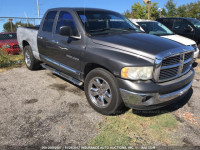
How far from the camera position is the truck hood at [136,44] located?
271cm

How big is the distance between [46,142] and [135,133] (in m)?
1.34

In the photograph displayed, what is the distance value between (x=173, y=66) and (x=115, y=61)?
0.93m

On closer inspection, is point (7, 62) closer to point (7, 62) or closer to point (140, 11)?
point (7, 62)

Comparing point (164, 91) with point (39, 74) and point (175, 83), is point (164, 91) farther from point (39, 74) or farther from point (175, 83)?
point (39, 74)

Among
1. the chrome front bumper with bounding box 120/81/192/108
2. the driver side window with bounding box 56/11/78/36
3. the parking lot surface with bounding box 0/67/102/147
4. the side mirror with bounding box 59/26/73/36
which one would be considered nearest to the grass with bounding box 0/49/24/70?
the parking lot surface with bounding box 0/67/102/147

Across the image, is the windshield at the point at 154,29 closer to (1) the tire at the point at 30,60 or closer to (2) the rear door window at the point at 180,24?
(2) the rear door window at the point at 180,24

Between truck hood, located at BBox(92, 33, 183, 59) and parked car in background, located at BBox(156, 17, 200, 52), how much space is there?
5337 millimetres

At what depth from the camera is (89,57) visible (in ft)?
10.3

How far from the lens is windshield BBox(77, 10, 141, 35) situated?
352 cm

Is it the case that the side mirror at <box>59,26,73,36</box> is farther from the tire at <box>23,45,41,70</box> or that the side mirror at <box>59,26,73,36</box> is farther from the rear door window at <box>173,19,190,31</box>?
the rear door window at <box>173,19,190,31</box>

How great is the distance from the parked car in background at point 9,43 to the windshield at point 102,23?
6.16m

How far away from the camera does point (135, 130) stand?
2795 mm

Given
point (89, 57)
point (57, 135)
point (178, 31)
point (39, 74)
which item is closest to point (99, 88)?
point (89, 57)

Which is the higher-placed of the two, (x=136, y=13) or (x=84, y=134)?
(x=136, y=13)
